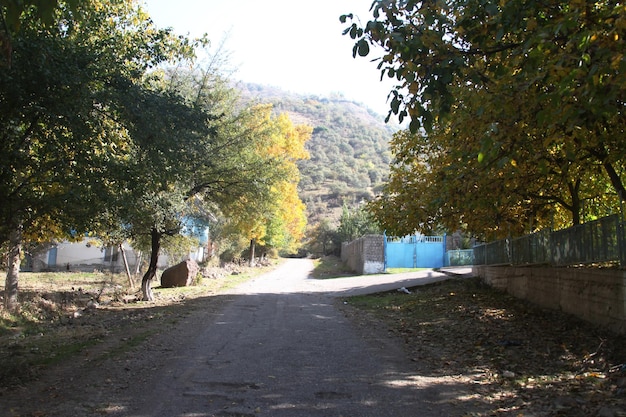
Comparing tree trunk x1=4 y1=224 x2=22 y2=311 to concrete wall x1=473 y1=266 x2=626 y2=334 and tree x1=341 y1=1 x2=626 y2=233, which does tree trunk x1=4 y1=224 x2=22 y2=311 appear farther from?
concrete wall x1=473 y1=266 x2=626 y2=334

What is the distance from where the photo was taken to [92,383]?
603 centimetres

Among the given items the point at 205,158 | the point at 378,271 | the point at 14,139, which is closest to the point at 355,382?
the point at 14,139

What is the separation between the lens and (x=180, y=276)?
2327 centimetres

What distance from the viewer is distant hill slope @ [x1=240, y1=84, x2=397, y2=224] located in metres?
96.5

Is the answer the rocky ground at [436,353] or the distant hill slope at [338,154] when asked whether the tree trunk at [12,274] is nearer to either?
the rocky ground at [436,353]

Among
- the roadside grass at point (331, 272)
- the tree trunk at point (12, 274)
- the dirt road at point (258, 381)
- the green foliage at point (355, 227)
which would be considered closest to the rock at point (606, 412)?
the dirt road at point (258, 381)

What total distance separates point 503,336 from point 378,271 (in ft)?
65.1

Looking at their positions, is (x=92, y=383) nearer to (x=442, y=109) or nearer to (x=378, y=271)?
(x=442, y=109)

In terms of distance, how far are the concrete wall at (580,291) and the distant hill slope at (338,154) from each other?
56832mm

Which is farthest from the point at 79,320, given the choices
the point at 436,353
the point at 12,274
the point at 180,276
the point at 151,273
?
the point at 180,276

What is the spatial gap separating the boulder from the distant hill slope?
47.5 metres

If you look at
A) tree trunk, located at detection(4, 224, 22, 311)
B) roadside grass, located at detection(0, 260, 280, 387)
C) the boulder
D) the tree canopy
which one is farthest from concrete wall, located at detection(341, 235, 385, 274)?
tree trunk, located at detection(4, 224, 22, 311)

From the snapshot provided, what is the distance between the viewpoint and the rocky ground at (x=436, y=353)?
5.39m

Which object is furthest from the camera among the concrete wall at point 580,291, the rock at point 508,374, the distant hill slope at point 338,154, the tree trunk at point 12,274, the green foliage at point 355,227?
the distant hill slope at point 338,154
